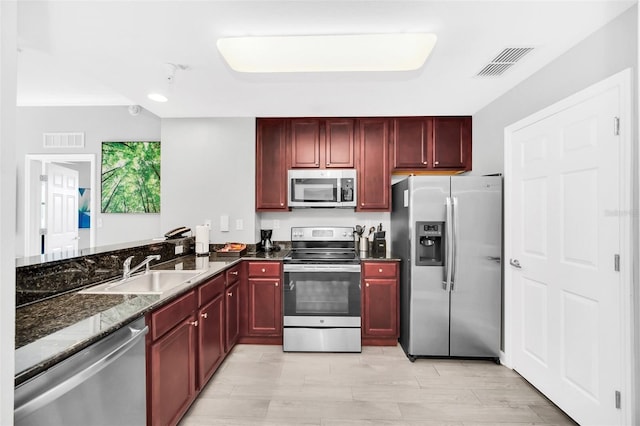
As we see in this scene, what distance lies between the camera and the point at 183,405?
6.36ft

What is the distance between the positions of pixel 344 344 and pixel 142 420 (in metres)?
1.92

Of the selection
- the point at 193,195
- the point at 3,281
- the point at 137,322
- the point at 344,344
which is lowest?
the point at 344,344

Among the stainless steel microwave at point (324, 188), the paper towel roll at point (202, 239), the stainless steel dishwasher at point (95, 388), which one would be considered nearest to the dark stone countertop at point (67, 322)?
the stainless steel dishwasher at point (95, 388)

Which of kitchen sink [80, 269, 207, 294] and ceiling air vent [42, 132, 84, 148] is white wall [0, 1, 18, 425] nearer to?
kitchen sink [80, 269, 207, 294]

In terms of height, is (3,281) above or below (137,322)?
above

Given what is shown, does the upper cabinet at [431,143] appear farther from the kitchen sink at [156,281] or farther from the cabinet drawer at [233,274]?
the kitchen sink at [156,281]

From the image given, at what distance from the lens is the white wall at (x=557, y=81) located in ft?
5.61

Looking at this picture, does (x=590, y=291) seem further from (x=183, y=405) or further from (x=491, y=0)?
(x=183, y=405)

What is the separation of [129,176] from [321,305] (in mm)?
2785

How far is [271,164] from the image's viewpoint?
3566 mm

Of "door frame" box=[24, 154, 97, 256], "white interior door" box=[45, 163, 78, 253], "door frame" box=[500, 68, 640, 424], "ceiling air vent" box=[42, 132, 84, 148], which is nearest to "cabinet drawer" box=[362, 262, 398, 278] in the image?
"door frame" box=[500, 68, 640, 424]

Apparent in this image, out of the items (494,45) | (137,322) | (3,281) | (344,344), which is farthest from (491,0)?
(344,344)

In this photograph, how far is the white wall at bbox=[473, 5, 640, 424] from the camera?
5.40 feet

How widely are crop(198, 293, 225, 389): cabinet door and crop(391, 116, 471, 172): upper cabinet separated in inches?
92.1
